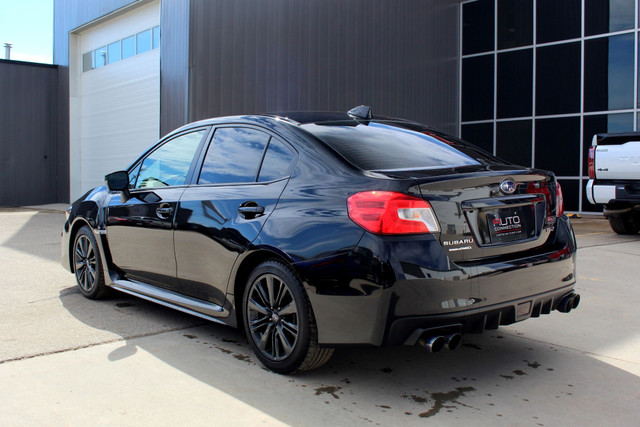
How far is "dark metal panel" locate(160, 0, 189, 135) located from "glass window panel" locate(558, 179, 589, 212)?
10.7m

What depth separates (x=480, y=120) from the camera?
2020 centimetres

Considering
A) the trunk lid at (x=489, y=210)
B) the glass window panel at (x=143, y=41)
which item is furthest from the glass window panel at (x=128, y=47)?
the trunk lid at (x=489, y=210)

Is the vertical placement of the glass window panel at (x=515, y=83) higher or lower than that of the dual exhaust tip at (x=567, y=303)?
higher

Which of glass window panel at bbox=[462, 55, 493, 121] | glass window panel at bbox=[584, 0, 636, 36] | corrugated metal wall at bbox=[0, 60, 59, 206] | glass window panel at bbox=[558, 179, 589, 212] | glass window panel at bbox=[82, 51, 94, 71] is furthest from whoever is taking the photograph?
corrugated metal wall at bbox=[0, 60, 59, 206]

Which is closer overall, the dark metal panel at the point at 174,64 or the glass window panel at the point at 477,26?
the dark metal panel at the point at 174,64

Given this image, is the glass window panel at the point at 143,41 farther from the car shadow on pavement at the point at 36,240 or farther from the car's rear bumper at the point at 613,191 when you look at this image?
the car's rear bumper at the point at 613,191

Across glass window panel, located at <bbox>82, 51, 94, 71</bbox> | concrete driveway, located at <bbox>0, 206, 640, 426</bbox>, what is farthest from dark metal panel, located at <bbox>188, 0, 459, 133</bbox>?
concrete driveway, located at <bbox>0, 206, 640, 426</bbox>

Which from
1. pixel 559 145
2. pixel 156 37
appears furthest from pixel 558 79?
pixel 156 37

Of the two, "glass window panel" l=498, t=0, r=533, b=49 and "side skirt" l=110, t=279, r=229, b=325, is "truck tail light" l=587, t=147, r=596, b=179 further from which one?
"glass window panel" l=498, t=0, r=533, b=49

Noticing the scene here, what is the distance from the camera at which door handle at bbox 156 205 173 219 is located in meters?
4.27

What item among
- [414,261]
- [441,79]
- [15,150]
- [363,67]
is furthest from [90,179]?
[414,261]

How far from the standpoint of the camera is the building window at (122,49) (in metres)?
17.5

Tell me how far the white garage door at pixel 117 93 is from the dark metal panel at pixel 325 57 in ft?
8.14

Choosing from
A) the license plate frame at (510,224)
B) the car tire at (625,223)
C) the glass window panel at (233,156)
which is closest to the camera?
the license plate frame at (510,224)
